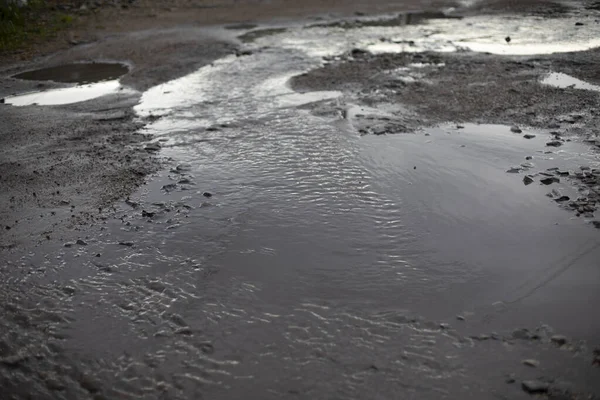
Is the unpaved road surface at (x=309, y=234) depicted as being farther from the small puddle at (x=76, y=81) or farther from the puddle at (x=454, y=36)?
the puddle at (x=454, y=36)

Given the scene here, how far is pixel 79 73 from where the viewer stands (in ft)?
33.1

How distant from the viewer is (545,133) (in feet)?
21.3

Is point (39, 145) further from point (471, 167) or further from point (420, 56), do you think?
point (420, 56)

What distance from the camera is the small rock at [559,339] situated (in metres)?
3.54

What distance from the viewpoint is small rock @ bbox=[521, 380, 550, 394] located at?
3174 mm

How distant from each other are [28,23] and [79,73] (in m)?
5.00

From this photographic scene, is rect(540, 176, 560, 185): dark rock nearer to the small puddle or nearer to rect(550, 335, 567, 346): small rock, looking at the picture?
rect(550, 335, 567, 346): small rock

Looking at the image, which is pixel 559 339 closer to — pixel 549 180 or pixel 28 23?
pixel 549 180

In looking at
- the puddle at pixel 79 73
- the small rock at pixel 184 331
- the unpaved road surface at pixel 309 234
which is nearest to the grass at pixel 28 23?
the puddle at pixel 79 73

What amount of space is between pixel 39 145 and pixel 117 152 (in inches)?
45.2

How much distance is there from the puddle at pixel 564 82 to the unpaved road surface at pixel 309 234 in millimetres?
58

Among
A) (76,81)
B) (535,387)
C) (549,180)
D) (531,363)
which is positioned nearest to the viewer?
(535,387)

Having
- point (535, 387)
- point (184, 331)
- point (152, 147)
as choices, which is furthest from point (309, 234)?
point (152, 147)

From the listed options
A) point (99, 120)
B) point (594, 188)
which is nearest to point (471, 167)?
point (594, 188)
